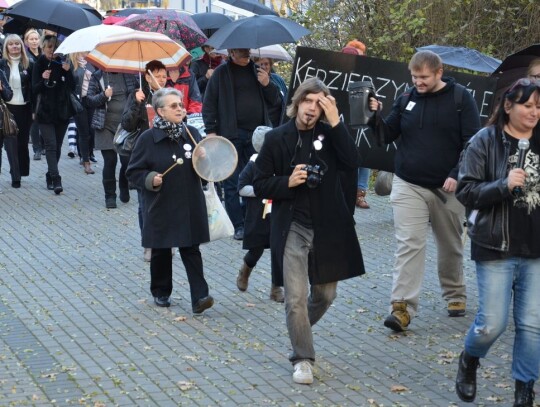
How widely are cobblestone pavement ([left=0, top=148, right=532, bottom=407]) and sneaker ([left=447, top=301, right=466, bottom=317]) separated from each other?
0.06m

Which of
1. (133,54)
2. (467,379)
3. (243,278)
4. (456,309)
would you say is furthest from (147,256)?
(467,379)

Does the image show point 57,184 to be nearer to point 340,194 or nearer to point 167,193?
point 167,193

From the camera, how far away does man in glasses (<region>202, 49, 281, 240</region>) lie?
12.1 m

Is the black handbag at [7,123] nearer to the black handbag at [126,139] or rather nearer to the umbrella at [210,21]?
the black handbag at [126,139]

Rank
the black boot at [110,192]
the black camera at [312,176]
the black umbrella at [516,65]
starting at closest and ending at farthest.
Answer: the black camera at [312,176], the black umbrella at [516,65], the black boot at [110,192]

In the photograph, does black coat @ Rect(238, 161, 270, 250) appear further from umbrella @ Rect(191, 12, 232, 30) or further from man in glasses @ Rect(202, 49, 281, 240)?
umbrella @ Rect(191, 12, 232, 30)

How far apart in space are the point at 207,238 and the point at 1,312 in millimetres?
1716

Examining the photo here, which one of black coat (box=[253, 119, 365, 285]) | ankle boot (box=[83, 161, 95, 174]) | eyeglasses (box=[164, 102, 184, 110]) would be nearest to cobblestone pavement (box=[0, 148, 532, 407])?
black coat (box=[253, 119, 365, 285])

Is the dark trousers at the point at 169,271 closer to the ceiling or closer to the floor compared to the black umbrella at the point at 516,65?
closer to the floor

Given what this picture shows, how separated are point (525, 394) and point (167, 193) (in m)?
3.68

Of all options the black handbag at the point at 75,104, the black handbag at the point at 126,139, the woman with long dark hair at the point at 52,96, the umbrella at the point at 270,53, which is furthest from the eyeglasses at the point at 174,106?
the black handbag at the point at 75,104

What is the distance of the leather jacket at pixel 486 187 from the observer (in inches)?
256

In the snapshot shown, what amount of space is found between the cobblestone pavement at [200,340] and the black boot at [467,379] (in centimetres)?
23

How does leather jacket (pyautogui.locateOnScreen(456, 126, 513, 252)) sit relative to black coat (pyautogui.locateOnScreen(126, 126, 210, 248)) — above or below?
above
